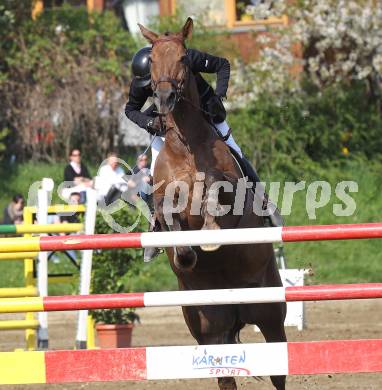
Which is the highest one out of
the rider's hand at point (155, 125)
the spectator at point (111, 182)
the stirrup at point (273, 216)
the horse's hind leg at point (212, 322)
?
the rider's hand at point (155, 125)

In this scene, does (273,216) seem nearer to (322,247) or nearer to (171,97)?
(171,97)

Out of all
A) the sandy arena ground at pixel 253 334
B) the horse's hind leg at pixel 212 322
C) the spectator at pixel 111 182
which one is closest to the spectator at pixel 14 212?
the spectator at pixel 111 182

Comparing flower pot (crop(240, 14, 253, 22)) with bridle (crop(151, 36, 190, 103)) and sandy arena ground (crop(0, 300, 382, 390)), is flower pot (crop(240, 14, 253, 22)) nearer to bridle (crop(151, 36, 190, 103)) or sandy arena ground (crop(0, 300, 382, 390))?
sandy arena ground (crop(0, 300, 382, 390))

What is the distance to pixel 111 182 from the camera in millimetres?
13453

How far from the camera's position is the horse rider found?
251 inches

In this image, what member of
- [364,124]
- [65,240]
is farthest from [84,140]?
[65,240]

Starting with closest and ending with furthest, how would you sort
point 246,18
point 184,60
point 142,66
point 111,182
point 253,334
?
point 184,60, point 142,66, point 253,334, point 111,182, point 246,18

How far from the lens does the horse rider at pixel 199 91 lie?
6.36 m

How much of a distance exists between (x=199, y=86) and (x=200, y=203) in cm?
89

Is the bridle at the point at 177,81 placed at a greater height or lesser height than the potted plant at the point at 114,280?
greater

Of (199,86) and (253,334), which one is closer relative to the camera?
(199,86)

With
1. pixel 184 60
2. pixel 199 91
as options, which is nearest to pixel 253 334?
pixel 199 91

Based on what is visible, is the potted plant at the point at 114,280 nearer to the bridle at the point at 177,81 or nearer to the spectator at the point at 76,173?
the spectator at the point at 76,173

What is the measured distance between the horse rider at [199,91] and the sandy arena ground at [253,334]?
191 centimetres
